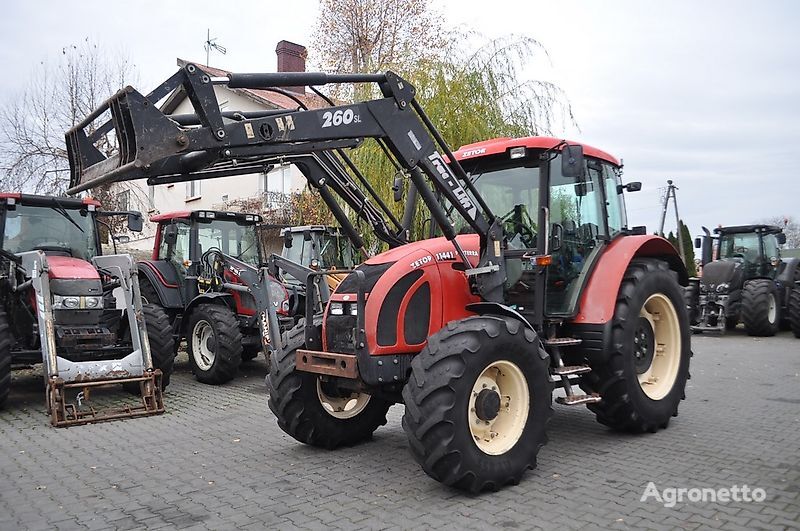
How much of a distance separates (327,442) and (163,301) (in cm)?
572

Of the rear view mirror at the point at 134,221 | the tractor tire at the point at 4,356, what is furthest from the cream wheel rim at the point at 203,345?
the tractor tire at the point at 4,356

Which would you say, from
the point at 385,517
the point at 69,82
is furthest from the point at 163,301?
the point at 69,82

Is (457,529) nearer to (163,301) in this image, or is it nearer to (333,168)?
(333,168)

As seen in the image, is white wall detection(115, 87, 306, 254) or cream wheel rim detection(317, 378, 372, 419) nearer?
cream wheel rim detection(317, 378, 372, 419)

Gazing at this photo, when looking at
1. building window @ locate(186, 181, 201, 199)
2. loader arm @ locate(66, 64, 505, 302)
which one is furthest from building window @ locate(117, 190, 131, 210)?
loader arm @ locate(66, 64, 505, 302)

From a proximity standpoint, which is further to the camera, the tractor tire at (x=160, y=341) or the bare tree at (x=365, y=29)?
the bare tree at (x=365, y=29)

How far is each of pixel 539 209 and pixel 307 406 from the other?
2.59 m

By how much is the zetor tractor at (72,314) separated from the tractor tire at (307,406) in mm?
2628

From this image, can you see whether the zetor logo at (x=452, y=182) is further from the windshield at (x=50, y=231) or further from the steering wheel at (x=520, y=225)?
the windshield at (x=50, y=231)

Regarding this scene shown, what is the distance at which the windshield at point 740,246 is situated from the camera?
1603cm

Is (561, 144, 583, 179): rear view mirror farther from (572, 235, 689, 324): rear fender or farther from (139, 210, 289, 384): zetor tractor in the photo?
(139, 210, 289, 384): zetor tractor

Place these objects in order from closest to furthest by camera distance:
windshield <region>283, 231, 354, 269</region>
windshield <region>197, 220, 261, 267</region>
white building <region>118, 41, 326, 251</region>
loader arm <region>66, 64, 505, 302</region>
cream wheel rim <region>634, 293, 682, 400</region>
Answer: loader arm <region>66, 64, 505, 302</region>, cream wheel rim <region>634, 293, 682, 400</region>, windshield <region>197, 220, 261, 267</region>, windshield <region>283, 231, 354, 269</region>, white building <region>118, 41, 326, 251</region>

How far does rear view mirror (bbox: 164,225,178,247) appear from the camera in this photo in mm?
10359

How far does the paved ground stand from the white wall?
45.4 ft
